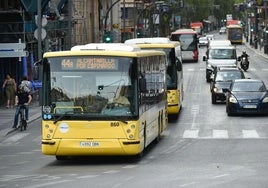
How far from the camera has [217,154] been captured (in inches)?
932

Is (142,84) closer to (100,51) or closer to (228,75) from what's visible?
(100,51)

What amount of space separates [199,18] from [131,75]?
17183 centimetres

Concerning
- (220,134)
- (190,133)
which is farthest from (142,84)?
(190,133)

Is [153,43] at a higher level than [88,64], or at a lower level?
lower

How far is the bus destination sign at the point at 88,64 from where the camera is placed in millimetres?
21844

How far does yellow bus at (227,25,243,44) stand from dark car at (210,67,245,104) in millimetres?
84272

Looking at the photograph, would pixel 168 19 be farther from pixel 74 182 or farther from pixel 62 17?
pixel 74 182

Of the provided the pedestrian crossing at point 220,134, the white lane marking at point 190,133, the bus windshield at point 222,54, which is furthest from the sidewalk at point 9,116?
the bus windshield at point 222,54

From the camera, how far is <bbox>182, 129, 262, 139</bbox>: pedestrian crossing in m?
29.0

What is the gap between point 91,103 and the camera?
21.6 metres

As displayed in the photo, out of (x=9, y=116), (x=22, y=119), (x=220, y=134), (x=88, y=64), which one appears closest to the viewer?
(x=88, y=64)

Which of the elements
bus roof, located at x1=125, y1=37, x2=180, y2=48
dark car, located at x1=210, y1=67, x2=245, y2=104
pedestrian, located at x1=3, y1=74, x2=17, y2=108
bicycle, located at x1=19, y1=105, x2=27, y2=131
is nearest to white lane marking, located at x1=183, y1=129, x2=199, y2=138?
bus roof, located at x1=125, y1=37, x2=180, y2=48

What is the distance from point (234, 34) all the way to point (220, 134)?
104802 mm

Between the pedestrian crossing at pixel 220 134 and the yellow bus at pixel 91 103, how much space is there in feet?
23.9
